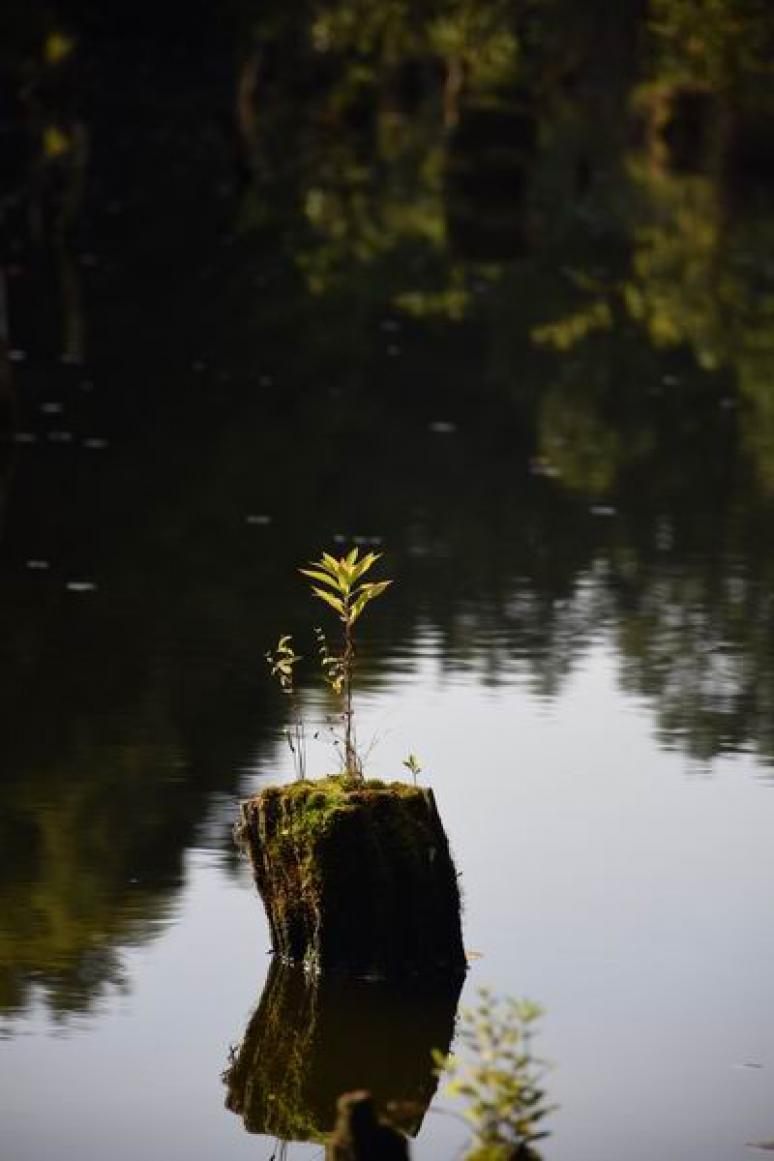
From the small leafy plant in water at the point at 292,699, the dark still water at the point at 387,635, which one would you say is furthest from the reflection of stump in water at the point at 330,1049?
the small leafy plant in water at the point at 292,699

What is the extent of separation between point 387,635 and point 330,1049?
304 inches

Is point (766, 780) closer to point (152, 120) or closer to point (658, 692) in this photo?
point (658, 692)

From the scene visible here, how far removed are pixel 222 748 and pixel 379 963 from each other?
161 inches

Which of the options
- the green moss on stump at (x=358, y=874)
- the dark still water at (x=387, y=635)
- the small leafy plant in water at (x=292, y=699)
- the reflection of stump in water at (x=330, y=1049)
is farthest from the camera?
the small leafy plant in water at (x=292, y=699)

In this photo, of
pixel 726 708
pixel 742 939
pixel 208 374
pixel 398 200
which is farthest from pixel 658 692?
pixel 398 200

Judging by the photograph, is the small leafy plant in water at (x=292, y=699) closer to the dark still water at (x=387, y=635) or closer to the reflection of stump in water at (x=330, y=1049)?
the dark still water at (x=387, y=635)

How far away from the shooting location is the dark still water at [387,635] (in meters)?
9.90

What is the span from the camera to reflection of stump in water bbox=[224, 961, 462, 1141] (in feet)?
30.6

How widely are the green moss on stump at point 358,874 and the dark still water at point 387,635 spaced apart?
169mm

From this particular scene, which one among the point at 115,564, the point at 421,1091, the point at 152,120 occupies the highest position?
the point at 152,120

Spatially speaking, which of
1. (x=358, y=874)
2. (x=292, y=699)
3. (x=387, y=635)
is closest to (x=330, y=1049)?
(x=358, y=874)

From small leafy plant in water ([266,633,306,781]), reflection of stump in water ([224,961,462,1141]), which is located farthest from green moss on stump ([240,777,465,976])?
small leafy plant in water ([266,633,306,781])

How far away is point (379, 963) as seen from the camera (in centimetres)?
1038

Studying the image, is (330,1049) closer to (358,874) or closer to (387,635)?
(358,874)
